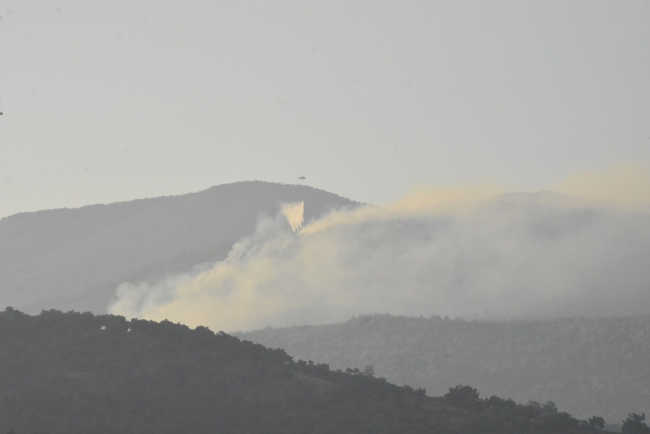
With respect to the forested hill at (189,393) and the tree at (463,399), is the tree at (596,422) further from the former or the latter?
the tree at (463,399)

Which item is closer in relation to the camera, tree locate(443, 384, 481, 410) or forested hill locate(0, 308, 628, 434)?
forested hill locate(0, 308, 628, 434)

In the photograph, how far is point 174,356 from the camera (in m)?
129

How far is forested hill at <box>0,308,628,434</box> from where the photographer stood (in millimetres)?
107875

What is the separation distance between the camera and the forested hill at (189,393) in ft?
354

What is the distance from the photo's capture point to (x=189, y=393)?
117 metres

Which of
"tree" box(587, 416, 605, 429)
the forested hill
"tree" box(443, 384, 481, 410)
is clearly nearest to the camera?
the forested hill

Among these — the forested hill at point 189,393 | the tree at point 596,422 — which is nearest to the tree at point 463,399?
the forested hill at point 189,393

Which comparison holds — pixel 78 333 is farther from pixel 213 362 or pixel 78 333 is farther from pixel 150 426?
pixel 150 426

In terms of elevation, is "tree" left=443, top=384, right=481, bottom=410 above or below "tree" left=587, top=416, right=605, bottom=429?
above

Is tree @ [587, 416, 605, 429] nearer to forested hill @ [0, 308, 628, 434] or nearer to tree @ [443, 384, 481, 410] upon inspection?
forested hill @ [0, 308, 628, 434]

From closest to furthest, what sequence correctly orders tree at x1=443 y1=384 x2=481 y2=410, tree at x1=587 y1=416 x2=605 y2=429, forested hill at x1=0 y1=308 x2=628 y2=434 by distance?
forested hill at x1=0 y1=308 x2=628 y2=434 < tree at x1=587 y1=416 x2=605 y2=429 < tree at x1=443 y1=384 x2=481 y2=410

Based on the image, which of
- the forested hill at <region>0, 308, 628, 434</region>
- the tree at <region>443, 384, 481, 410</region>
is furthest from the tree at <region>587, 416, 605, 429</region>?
the tree at <region>443, 384, 481, 410</region>

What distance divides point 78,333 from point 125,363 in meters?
10.9

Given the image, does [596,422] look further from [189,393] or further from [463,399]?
Answer: [189,393]
